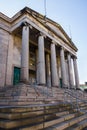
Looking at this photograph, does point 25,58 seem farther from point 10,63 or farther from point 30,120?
point 30,120

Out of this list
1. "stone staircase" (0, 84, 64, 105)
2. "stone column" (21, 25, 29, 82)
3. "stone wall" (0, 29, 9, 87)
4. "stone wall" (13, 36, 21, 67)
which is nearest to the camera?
"stone staircase" (0, 84, 64, 105)

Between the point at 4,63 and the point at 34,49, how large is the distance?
6375 millimetres

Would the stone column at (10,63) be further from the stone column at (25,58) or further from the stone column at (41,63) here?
the stone column at (41,63)

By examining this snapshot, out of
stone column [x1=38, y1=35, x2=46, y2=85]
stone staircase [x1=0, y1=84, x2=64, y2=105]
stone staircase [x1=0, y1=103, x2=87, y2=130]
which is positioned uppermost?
stone column [x1=38, y1=35, x2=46, y2=85]

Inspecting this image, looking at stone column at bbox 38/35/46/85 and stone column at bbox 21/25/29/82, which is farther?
stone column at bbox 38/35/46/85

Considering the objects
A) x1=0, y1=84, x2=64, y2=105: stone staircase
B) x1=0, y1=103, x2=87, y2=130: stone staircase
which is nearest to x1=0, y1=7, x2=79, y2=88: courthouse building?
x1=0, y1=84, x2=64, y2=105: stone staircase

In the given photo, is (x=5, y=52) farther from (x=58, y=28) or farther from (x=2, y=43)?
(x=58, y=28)

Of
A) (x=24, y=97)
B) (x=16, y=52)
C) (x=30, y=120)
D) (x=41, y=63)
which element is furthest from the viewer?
(x=16, y=52)

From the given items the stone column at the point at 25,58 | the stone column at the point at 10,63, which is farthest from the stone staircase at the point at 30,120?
the stone column at the point at 10,63

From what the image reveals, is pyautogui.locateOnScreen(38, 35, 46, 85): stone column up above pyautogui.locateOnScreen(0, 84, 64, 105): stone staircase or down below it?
above

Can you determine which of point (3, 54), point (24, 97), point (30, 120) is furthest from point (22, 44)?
point (30, 120)

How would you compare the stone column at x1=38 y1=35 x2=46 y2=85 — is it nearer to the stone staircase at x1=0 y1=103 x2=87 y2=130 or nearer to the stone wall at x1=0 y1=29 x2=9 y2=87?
the stone wall at x1=0 y1=29 x2=9 y2=87

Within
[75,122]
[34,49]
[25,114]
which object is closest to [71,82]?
[34,49]

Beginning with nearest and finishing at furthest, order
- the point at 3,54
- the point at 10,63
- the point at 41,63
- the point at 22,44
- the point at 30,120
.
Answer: the point at 30,120 → the point at 22,44 → the point at 41,63 → the point at 3,54 → the point at 10,63
